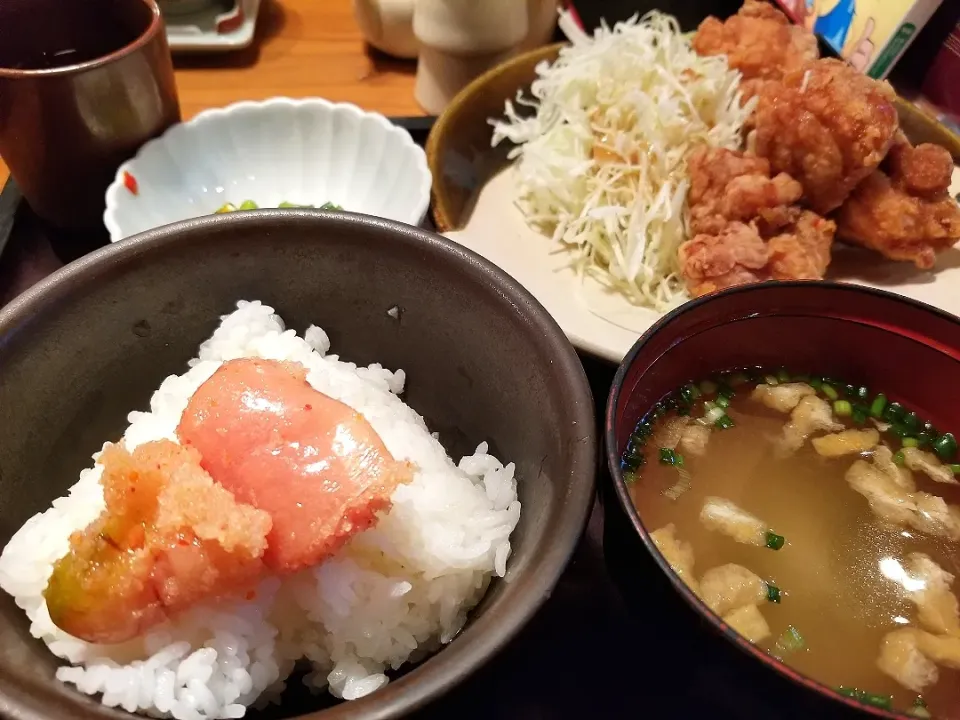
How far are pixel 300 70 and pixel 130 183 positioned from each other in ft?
3.77

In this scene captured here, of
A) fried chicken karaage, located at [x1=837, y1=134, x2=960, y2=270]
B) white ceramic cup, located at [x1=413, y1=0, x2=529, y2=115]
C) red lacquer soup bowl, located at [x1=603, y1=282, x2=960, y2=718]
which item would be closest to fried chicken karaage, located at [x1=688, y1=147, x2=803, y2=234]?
fried chicken karaage, located at [x1=837, y1=134, x2=960, y2=270]

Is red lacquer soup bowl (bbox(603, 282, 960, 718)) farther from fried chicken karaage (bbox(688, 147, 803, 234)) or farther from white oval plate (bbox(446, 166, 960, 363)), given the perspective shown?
fried chicken karaage (bbox(688, 147, 803, 234))

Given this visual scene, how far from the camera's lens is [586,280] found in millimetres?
2395

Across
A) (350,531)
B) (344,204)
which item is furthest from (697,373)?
(344,204)

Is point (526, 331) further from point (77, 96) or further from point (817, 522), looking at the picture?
point (77, 96)

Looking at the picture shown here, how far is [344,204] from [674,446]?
5.13 feet

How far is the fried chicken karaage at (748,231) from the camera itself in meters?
2.26

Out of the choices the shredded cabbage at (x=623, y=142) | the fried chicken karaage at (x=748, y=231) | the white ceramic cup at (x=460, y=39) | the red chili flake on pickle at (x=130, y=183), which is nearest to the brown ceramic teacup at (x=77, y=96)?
the red chili flake on pickle at (x=130, y=183)

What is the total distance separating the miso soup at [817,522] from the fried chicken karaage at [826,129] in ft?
3.14

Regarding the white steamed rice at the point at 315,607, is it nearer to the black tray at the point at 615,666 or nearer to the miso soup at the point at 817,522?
the black tray at the point at 615,666

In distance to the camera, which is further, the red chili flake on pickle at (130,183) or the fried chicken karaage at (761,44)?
the fried chicken karaage at (761,44)

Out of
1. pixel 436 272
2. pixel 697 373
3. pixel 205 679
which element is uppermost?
pixel 436 272

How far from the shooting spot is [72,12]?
2.45m

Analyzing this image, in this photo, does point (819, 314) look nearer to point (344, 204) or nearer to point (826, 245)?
point (826, 245)
